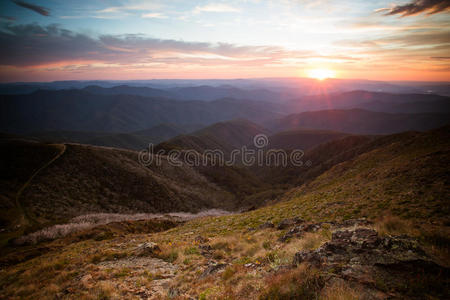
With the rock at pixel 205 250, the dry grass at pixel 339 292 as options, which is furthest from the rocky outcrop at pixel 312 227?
the dry grass at pixel 339 292

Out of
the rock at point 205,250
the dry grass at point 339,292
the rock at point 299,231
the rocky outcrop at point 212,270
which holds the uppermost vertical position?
the dry grass at point 339,292

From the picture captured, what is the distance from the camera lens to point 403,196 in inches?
602

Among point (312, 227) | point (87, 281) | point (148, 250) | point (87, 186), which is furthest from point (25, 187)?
point (312, 227)

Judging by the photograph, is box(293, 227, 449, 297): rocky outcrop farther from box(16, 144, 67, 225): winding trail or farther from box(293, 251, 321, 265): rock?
box(16, 144, 67, 225): winding trail

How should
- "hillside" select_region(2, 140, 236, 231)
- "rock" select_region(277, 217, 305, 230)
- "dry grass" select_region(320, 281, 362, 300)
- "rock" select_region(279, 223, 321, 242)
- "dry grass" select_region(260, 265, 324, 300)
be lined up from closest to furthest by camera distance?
"dry grass" select_region(320, 281, 362, 300) < "dry grass" select_region(260, 265, 324, 300) < "rock" select_region(279, 223, 321, 242) < "rock" select_region(277, 217, 305, 230) < "hillside" select_region(2, 140, 236, 231)

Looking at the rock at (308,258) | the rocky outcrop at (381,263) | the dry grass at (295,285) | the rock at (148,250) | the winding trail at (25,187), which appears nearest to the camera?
the rocky outcrop at (381,263)

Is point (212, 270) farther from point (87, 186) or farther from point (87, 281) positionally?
point (87, 186)

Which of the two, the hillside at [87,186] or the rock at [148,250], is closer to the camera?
the rock at [148,250]

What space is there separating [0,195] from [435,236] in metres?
54.3

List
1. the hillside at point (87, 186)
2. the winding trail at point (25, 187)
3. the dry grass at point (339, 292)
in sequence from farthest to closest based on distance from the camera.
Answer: the hillside at point (87, 186), the winding trail at point (25, 187), the dry grass at point (339, 292)

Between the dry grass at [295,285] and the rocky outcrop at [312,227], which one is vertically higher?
the dry grass at [295,285]

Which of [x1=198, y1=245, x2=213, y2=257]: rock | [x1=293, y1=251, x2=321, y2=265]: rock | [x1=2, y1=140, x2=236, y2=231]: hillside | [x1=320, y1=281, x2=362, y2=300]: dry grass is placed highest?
[x1=320, y1=281, x2=362, y2=300]: dry grass

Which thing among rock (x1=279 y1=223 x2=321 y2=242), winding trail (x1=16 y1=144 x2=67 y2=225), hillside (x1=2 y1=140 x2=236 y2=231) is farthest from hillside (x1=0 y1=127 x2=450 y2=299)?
hillside (x1=2 y1=140 x2=236 y2=231)

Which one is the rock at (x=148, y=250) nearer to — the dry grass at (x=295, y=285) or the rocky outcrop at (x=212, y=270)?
the rocky outcrop at (x=212, y=270)
